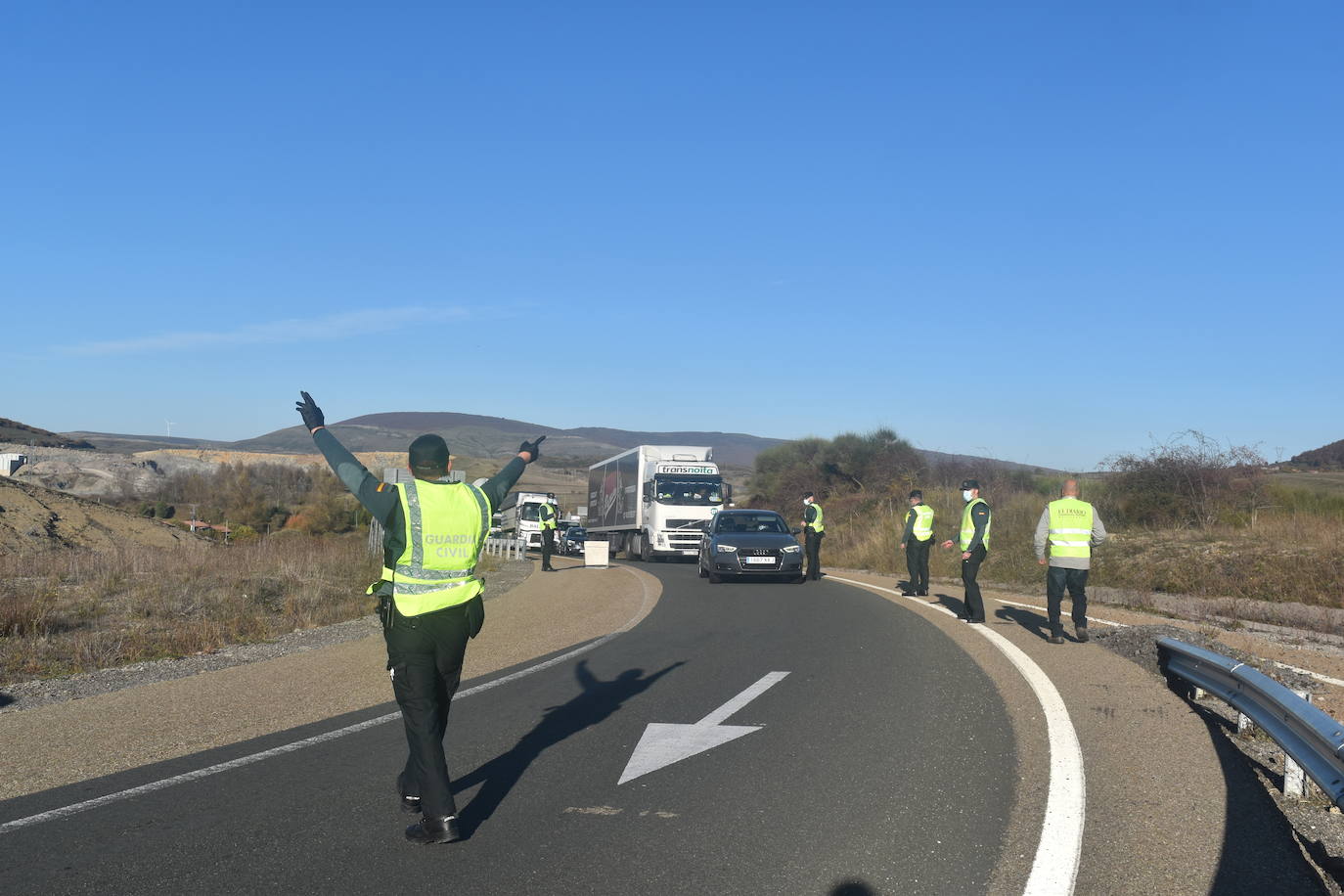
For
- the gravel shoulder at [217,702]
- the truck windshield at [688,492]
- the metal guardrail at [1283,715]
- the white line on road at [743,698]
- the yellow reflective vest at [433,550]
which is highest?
the truck windshield at [688,492]

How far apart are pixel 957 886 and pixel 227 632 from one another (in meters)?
11.2

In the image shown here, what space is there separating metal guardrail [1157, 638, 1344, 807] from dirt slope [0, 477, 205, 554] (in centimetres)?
2557

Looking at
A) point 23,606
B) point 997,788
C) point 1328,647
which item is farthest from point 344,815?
point 1328,647

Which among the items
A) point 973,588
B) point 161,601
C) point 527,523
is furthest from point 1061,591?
point 527,523

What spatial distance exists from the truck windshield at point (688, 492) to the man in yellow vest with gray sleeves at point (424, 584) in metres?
29.2

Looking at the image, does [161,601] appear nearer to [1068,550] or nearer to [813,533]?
[813,533]

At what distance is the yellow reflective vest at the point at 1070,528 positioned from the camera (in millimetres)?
12641

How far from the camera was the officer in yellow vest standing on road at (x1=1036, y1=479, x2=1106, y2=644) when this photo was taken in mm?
12461

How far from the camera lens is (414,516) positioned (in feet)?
18.1

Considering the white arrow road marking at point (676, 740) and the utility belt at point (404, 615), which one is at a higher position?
the utility belt at point (404, 615)

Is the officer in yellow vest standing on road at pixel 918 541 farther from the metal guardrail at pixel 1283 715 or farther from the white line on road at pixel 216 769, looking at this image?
the metal guardrail at pixel 1283 715

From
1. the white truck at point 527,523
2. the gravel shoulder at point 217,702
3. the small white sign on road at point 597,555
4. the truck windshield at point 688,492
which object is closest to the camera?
the gravel shoulder at point 217,702

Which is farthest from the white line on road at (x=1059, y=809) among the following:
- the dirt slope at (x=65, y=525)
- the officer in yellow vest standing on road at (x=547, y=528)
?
the dirt slope at (x=65, y=525)

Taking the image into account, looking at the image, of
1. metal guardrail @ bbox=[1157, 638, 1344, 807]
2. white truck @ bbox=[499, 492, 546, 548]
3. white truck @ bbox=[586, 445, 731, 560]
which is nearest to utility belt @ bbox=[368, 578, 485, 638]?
metal guardrail @ bbox=[1157, 638, 1344, 807]
